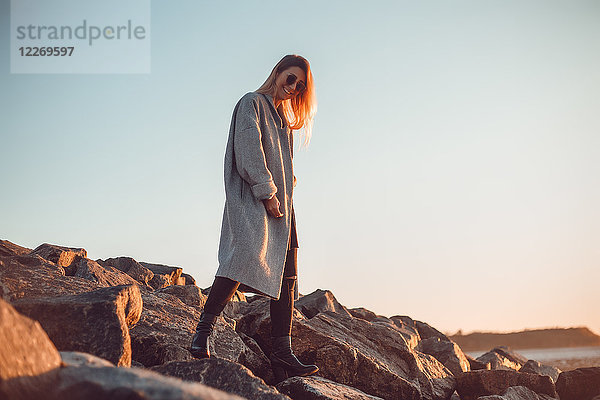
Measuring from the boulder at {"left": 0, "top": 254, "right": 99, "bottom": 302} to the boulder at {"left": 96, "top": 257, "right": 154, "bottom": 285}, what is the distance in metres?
2.83

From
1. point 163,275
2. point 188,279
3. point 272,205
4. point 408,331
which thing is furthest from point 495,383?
point 188,279

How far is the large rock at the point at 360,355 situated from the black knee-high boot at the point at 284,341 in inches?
24.8

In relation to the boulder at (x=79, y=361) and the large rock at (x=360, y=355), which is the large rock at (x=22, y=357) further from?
the large rock at (x=360, y=355)

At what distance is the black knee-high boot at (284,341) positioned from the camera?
15.0ft

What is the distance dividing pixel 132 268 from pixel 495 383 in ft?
15.9

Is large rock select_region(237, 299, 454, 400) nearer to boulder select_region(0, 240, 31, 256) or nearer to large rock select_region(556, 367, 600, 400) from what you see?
large rock select_region(556, 367, 600, 400)

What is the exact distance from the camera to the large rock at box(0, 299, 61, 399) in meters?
2.07

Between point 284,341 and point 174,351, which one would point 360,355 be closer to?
point 284,341

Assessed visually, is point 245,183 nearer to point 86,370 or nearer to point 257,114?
point 257,114

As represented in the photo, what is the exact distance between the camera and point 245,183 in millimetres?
4586

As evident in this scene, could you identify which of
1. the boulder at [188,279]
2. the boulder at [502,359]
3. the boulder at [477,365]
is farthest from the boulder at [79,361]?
the boulder at [188,279]

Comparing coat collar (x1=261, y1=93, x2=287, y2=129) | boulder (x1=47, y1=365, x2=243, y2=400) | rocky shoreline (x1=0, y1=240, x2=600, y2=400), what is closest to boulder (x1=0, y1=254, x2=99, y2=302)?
rocky shoreline (x1=0, y1=240, x2=600, y2=400)

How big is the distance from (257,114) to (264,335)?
6.69 feet

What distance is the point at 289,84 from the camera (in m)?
→ 4.94
